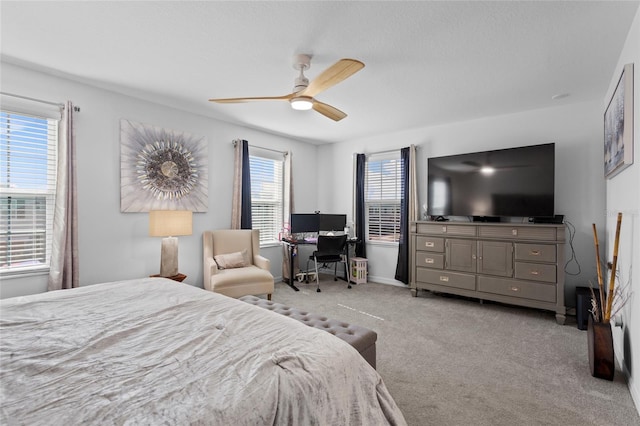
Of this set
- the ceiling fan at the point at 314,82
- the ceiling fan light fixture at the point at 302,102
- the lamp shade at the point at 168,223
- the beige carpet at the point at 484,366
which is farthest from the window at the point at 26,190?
the beige carpet at the point at 484,366

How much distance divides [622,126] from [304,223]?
412cm

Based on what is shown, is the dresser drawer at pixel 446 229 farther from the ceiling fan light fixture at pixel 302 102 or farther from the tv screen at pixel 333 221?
the ceiling fan light fixture at pixel 302 102

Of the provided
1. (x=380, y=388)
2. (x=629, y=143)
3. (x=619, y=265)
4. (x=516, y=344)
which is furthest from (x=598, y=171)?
(x=380, y=388)

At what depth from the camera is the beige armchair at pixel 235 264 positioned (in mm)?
3574

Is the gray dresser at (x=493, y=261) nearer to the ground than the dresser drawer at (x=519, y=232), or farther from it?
nearer to the ground

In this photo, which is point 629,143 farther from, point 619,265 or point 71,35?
point 71,35

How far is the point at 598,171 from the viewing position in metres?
3.61

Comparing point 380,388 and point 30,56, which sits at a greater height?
point 30,56

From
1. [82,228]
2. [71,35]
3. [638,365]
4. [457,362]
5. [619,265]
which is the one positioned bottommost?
[457,362]

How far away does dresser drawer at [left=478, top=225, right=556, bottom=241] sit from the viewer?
3.48m

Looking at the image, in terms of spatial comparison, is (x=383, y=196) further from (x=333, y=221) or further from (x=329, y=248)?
(x=329, y=248)

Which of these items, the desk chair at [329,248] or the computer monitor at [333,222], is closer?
the desk chair at [329,248]

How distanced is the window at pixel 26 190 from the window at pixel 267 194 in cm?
256

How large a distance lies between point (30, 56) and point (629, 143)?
4.78 m
